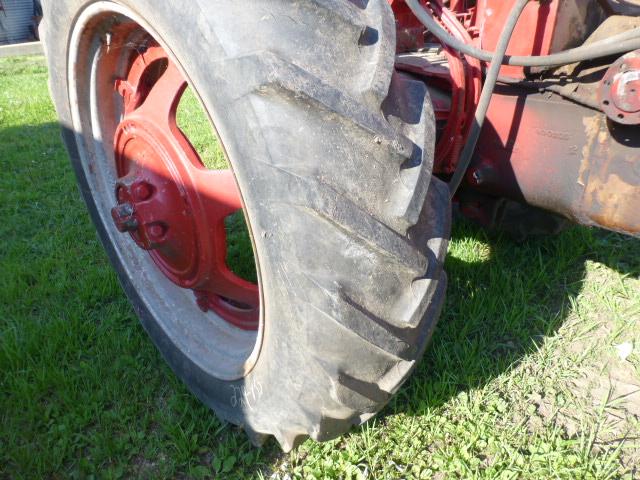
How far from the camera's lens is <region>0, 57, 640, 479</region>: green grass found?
1.49 m

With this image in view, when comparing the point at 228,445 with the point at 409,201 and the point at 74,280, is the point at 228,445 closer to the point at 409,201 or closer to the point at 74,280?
the point at 409,201

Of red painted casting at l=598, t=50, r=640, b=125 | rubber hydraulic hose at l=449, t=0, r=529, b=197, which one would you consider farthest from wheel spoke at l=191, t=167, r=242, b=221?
red painted casting at l=598, t=50, r=640, b=125

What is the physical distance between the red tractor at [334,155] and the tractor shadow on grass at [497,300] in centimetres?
55

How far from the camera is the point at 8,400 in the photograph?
5.73ft

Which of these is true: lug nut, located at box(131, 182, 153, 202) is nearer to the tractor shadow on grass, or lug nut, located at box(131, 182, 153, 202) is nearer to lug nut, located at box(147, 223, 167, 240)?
lug nut, located at box(147, 223, 167, 240)

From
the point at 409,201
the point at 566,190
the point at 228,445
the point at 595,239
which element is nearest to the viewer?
the point at 409,201

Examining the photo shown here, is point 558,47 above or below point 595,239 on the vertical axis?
above

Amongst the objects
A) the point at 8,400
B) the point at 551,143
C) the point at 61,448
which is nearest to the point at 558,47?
the point at 551,143

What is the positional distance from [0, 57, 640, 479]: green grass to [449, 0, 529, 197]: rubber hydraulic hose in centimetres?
71

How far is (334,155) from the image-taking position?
0.97 metres

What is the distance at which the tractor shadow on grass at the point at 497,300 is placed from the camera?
67.2 inches

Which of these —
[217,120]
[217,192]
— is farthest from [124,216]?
[217,120]

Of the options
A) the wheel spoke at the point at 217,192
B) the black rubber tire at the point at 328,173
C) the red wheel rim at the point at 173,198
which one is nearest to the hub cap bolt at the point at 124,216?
the red wheel rim at the point at 173,198

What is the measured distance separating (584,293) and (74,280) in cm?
213
